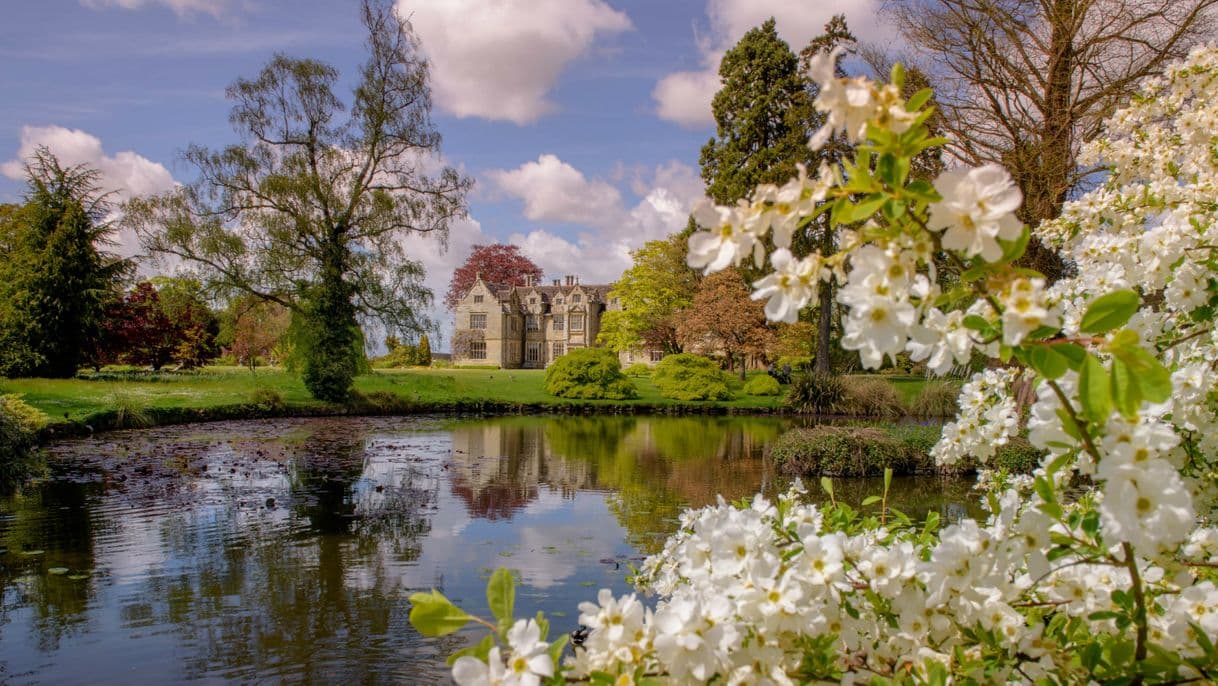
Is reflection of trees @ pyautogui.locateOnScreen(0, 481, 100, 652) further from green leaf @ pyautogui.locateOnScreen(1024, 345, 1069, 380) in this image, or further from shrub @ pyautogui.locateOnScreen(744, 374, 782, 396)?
shrub @ pyautogui.locateOnScreen(744, 374, 782, 396)

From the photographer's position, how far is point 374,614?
5.38 m

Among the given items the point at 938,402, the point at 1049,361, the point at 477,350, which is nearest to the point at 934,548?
the point at 1049,361

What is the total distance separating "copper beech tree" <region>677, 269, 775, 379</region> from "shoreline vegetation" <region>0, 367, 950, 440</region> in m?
3.17

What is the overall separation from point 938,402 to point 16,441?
841 inches

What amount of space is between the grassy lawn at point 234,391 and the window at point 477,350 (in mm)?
18512

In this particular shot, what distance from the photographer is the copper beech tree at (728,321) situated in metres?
30.2

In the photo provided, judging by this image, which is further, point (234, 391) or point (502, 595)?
point (234, 391)

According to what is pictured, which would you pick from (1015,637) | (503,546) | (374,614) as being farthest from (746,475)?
(1015,637)

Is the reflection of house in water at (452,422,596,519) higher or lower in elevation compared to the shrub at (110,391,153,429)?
lower

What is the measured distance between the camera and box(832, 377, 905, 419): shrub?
72.7 feet

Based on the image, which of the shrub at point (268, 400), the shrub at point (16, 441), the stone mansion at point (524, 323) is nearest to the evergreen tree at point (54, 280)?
the shrub at point (268, 400)

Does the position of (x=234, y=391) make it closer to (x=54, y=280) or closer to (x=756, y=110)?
(x=54, y=280)

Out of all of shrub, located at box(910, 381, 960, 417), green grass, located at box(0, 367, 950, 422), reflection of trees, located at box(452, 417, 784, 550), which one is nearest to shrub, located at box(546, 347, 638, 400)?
green grass, located at box(0, 367, 950, 422)

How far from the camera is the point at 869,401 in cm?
2247
